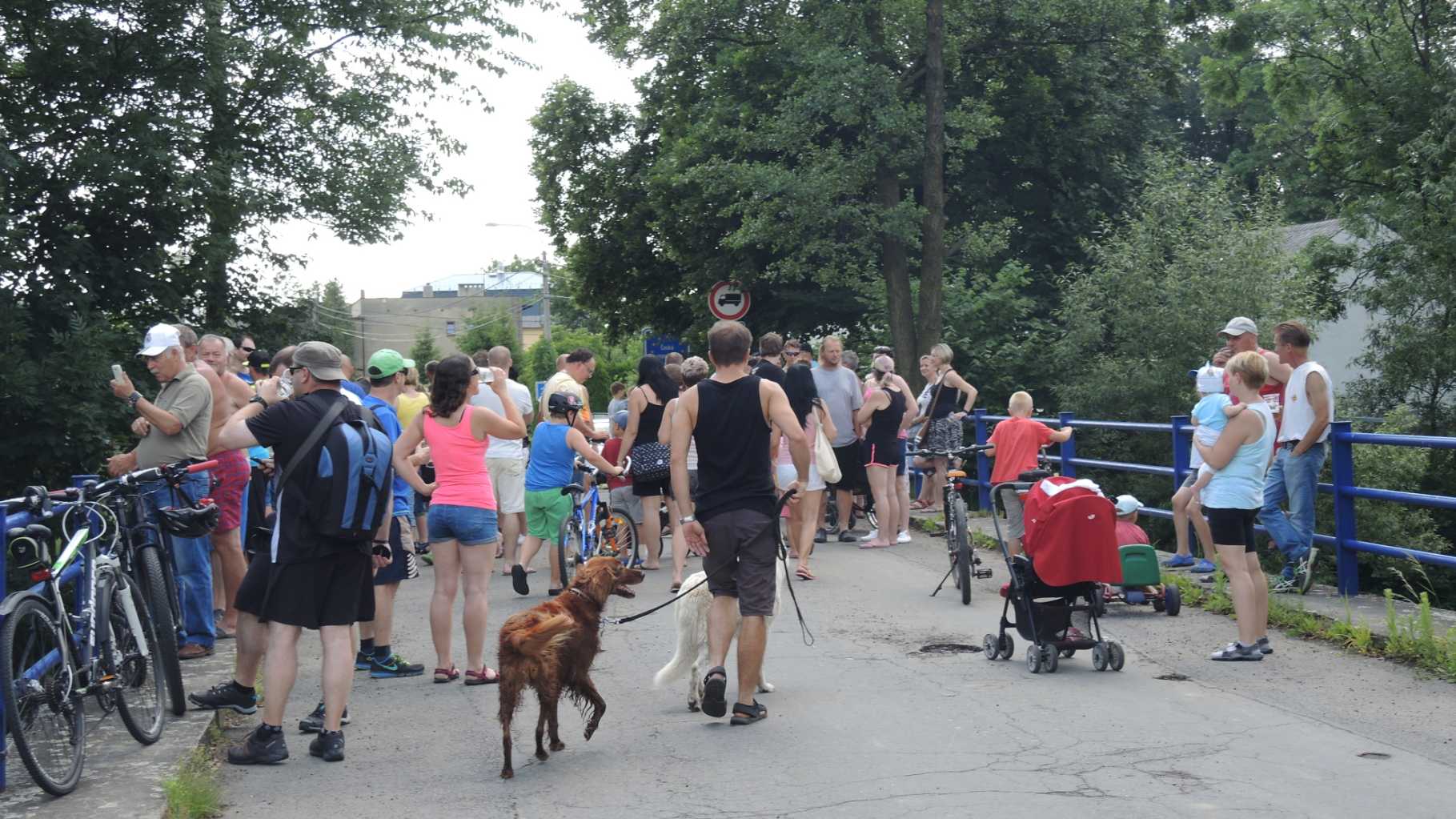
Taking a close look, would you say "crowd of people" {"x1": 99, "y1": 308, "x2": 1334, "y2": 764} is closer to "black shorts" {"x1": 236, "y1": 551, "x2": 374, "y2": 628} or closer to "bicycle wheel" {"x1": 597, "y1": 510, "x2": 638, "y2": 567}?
"black shorts" {"x1": 236, "y1": 551, "x2": 374, "y2": 628}

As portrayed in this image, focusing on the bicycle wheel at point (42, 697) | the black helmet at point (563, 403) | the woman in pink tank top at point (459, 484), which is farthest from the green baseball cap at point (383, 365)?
the black helmet at point (563, 403)

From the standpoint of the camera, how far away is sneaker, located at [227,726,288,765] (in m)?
6.64

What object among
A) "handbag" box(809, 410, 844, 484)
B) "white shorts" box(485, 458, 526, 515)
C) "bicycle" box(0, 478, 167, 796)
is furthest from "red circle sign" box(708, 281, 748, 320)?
"bicycle" box(0, 478, 167, 796)

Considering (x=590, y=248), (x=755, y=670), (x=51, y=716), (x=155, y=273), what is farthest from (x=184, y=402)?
(x=590, y=248)

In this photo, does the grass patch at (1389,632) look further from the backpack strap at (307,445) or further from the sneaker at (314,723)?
the backpack strap at (307,445)

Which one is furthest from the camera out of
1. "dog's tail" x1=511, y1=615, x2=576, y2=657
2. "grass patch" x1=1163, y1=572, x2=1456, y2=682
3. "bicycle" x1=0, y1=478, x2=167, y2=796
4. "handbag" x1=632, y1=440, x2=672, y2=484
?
"handbag" x1=632, y1=440, x2=672, y2=484

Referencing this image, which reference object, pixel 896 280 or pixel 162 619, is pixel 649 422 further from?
pixel 896 280

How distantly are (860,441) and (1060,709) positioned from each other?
790cm

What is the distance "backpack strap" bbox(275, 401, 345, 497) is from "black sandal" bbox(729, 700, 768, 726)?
243 cm

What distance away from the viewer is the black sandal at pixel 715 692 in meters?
7.10

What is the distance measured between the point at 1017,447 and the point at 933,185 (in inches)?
498

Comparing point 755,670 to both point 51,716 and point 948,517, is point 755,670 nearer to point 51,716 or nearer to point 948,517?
point 51,716

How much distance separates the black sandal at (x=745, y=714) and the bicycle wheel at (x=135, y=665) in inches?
108

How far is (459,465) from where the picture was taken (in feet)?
26.4
